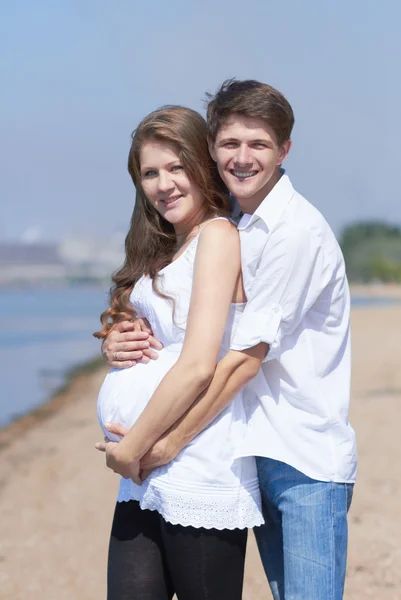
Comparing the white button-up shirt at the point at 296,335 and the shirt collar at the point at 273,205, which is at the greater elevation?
the shirt collar at the point at 273,205

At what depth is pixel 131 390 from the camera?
237 cm

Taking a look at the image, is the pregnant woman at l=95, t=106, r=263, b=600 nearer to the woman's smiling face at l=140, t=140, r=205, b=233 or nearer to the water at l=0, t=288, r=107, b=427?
the woman's smiling face at l=140, t=140, r=205, b=233

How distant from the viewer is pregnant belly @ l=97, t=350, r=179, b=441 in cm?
234

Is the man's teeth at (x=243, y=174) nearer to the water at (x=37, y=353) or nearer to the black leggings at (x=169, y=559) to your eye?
the black leggings at (x=169, y=559)

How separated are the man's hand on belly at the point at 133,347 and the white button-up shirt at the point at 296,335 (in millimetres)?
311

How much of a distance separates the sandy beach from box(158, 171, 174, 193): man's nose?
2892 mm

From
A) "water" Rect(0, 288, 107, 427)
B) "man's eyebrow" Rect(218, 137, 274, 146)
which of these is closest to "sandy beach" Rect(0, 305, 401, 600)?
"water" Rect(0, 288, 107, 427)

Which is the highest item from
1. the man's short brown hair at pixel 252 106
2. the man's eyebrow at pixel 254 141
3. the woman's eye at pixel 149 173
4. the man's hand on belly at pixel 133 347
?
the man's short brown hair at pixel 252 106

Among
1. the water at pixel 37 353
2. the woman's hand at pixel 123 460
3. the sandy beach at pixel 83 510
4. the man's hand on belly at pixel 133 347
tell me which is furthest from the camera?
the water at pixel 37 353

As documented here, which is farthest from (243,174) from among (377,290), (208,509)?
(377,290)

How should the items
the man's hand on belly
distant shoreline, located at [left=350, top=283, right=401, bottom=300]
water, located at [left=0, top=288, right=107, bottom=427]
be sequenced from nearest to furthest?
1. the man's hand on belly
2. water, located at [left=0, top=288, right=107, bottom=427]
3. distant shoreline, located at [left=350, top=283, right=401, bottom=300]

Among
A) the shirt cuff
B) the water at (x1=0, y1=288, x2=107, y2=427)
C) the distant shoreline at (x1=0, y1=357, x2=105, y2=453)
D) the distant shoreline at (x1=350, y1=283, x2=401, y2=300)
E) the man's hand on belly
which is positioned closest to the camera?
the shirt cuff

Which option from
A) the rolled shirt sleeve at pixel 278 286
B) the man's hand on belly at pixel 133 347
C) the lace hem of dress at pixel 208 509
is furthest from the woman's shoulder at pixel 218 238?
the lace hem of dress at pixel 208 509

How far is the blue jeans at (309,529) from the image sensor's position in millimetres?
2238
